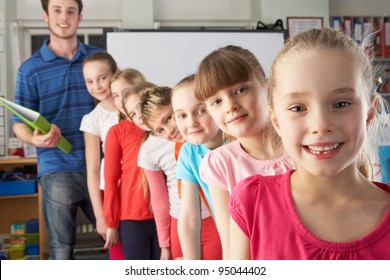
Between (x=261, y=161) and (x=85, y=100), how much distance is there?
1.57ft

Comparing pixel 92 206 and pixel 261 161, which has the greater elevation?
pixel 261 161

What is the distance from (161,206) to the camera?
1003 millimetres

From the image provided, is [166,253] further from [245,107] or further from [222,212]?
[245,107]

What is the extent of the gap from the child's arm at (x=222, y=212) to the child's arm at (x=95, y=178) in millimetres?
338

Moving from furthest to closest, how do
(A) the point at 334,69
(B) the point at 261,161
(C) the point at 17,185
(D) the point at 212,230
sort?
1. (C) the point at 17,185
2. (D) the point at 212,230
3. (B) the point at 261,161
4. (A) the point at 334,69

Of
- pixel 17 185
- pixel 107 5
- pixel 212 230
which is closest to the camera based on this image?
pixel 212 230

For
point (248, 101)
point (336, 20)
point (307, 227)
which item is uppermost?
point (336, 20)

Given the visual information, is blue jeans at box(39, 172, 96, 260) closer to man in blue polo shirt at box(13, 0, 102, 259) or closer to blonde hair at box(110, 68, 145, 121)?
man in blue polo shirt at box(13, 0, 102, 259)

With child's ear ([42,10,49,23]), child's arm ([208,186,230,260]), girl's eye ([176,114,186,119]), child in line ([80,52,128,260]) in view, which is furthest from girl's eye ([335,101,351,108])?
child's ear ([42,10,49,23])

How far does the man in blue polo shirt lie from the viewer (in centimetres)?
104

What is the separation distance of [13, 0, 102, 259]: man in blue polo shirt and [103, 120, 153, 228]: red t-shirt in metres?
0.07

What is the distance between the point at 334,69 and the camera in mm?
550
